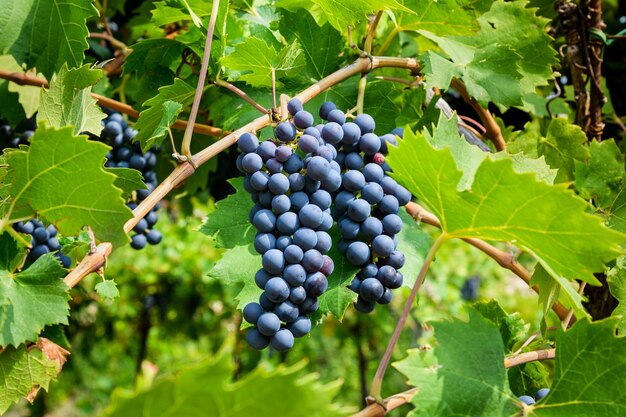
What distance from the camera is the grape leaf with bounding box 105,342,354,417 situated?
45cm

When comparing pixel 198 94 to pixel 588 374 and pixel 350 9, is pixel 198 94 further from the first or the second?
pixel 588 374

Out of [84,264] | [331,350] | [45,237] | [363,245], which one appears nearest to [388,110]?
[363,245]

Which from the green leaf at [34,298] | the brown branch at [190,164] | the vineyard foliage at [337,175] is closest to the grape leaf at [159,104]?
Answer: the vineyard foliage at [337,175]

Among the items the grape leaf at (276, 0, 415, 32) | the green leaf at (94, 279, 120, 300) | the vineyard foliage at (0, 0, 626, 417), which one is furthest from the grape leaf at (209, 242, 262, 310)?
the grape leaf at (276, 0, 415, 32)

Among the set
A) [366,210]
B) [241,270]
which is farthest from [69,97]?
[366,210]

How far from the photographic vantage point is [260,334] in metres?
0.78

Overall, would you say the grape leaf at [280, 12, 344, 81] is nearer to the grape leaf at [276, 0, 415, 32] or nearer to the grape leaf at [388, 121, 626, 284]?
the grape leaf at [276, 0, 415, 32]

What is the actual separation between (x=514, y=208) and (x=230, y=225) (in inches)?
15.9

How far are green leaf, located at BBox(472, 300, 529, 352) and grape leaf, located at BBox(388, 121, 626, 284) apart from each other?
0.17 meters

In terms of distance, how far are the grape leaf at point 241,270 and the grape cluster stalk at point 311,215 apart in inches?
3.1

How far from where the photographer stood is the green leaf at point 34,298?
752 millimetres

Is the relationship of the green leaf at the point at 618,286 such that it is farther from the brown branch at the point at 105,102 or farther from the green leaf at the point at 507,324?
the brown branch at the point at 105,102

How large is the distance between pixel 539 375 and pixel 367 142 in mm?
410

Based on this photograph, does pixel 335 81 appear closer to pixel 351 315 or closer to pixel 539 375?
pixel 539 375
